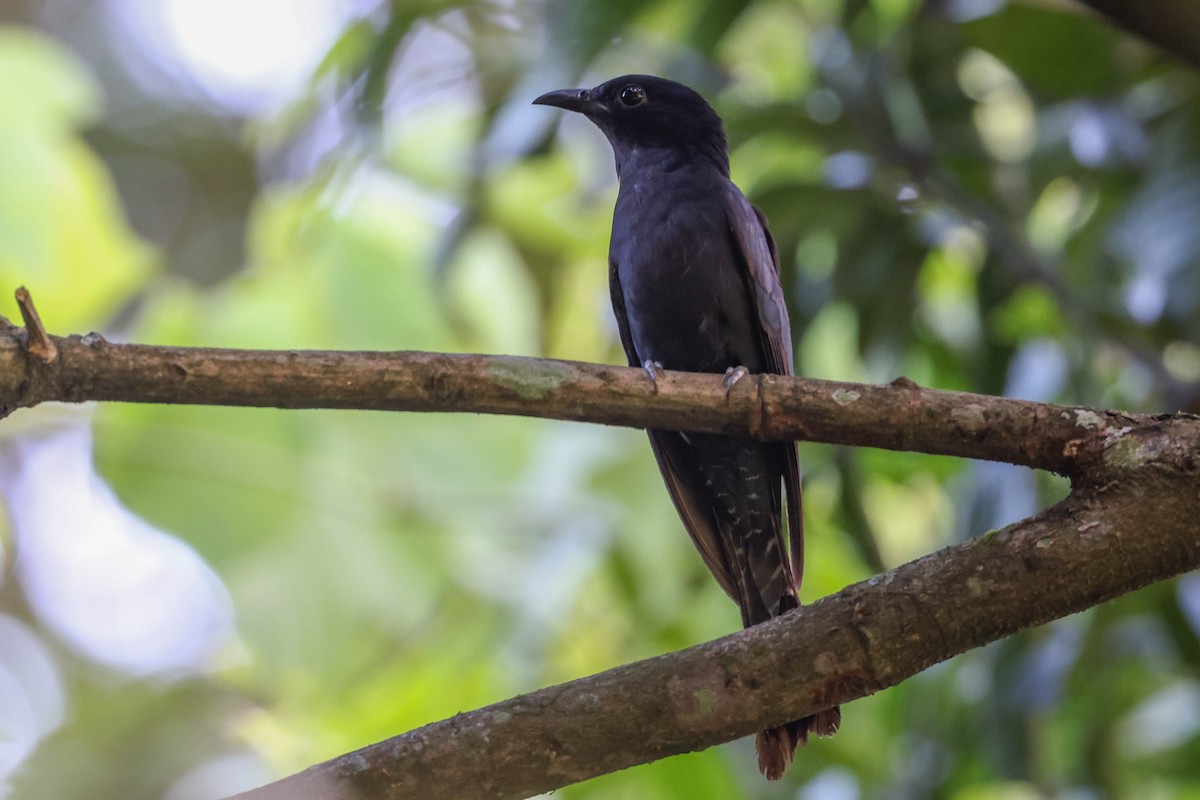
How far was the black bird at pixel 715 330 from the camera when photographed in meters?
3.72

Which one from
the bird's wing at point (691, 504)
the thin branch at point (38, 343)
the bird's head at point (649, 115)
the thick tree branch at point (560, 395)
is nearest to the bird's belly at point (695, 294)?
the bird's wing at point (691, 504)

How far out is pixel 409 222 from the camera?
5.69 m

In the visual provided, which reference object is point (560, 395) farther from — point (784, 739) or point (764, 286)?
point (764, 286)

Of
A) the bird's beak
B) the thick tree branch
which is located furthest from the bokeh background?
the thick tree branch

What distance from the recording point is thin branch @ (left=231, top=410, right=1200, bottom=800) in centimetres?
210

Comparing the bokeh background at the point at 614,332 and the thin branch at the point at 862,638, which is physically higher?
the bokeh background at the point at 614,332

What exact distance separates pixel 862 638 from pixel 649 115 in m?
2.64

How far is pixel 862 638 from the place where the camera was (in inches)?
85.8

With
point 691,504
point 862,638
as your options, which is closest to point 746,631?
point 862,638

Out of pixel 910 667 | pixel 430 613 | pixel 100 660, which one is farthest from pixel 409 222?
pixel 910 667

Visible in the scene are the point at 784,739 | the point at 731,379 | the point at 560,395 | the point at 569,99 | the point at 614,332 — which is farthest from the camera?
the point at 614,332

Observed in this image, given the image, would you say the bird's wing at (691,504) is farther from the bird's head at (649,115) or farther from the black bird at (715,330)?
the bird's head at (649,115)

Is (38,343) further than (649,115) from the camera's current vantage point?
No

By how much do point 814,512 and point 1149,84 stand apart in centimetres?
209
